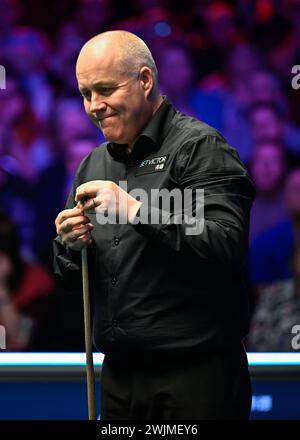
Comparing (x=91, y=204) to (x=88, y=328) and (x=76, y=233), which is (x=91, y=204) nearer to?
(x=76, y=233)

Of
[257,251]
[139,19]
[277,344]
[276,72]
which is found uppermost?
[139,19]

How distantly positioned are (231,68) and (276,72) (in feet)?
0.73

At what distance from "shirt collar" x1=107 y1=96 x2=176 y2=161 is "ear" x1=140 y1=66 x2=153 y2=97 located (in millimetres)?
71

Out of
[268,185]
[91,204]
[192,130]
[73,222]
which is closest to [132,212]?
[91,204]

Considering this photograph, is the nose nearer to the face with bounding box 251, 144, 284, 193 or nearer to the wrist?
the wrist

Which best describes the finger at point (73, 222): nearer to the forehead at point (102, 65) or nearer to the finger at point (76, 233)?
the finger at point (76, 233)

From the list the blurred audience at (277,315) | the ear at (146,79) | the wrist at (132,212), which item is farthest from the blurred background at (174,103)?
the wrist at (132,212)

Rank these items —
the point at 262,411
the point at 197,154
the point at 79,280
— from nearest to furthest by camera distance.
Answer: the point at 197,154 → the point at 79,280 → the point at 262,411

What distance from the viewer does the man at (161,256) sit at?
7.66ft

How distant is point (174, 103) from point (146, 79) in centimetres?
182

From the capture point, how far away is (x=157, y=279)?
2.44m

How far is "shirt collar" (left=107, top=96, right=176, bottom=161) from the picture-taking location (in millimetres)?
2557
